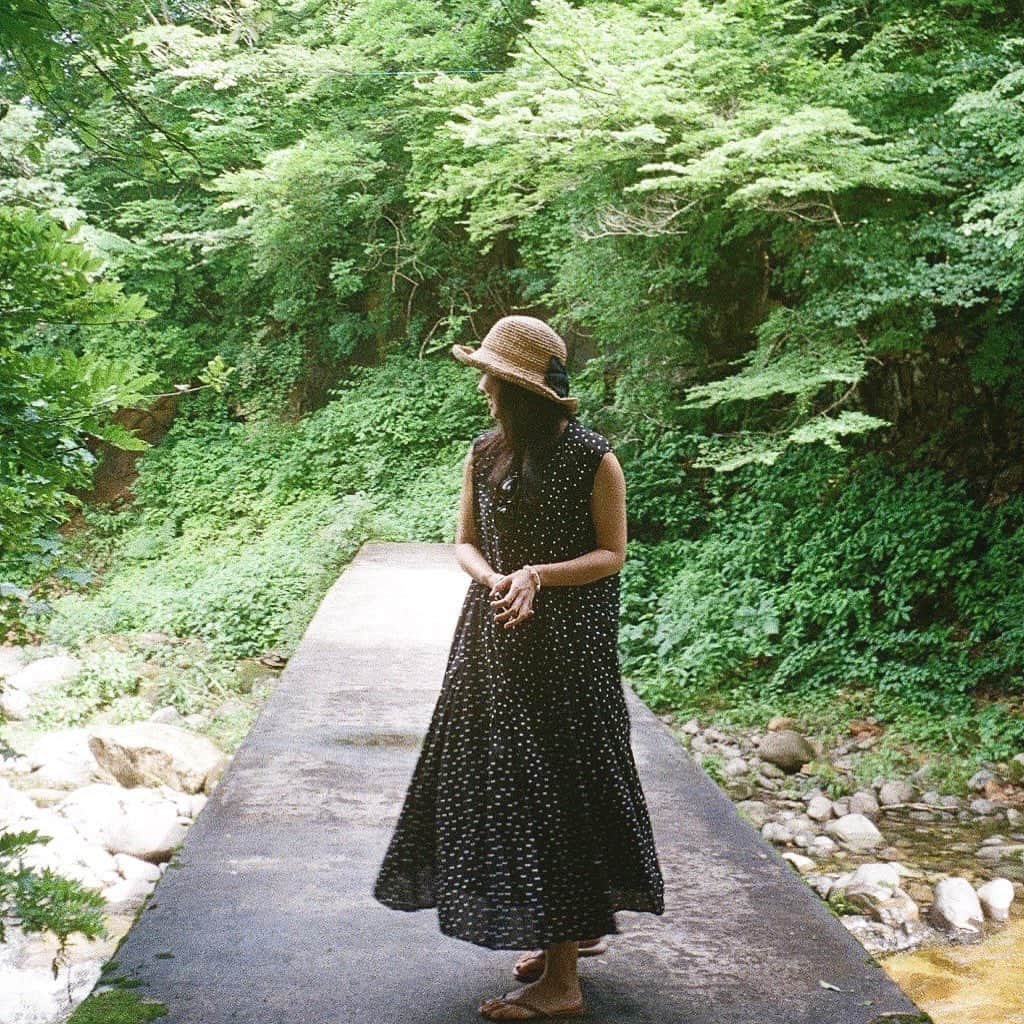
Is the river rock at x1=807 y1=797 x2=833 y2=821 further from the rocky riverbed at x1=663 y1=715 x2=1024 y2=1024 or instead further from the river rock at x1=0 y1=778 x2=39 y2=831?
the river rock at x1=0 y1=778 x2=39 y2=831

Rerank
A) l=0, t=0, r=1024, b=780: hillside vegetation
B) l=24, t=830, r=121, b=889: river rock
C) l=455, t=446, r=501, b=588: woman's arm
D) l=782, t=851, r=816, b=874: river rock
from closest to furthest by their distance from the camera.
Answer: l=455, t=446, r=501, b=588: woman's arm < l=0, t=0, r=1024, b=780: hillside vegetation < l=782, t=851, r=816, b=874: river rock < l=24, t=830, r=121, b=889: river rock

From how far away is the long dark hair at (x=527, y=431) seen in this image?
254 cm

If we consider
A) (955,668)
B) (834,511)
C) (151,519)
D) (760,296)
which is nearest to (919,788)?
(955,668)

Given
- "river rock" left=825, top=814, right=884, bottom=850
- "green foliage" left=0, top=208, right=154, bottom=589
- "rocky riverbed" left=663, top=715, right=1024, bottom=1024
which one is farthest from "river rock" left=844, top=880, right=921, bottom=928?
"green foliage" left=0, top=208, right=154, bottom=589

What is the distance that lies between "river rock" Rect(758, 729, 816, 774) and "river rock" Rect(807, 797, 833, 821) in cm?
62

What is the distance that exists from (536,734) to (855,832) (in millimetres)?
4129

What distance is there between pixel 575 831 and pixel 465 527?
810 millimetres

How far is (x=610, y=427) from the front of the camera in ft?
37.6

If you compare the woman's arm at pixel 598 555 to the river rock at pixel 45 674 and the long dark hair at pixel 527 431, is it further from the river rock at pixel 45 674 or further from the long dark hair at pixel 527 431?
the river rock at pixel 45 674

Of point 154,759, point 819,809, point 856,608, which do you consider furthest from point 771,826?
point 154,759

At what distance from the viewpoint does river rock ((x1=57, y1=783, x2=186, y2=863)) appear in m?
6.21

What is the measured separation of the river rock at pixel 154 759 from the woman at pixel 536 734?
5.33 meters

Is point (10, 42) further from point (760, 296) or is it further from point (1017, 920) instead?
point (760, 296)

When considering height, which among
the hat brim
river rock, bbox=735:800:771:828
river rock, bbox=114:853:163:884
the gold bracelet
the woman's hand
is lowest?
river rock, bbox=114:853:163:884
